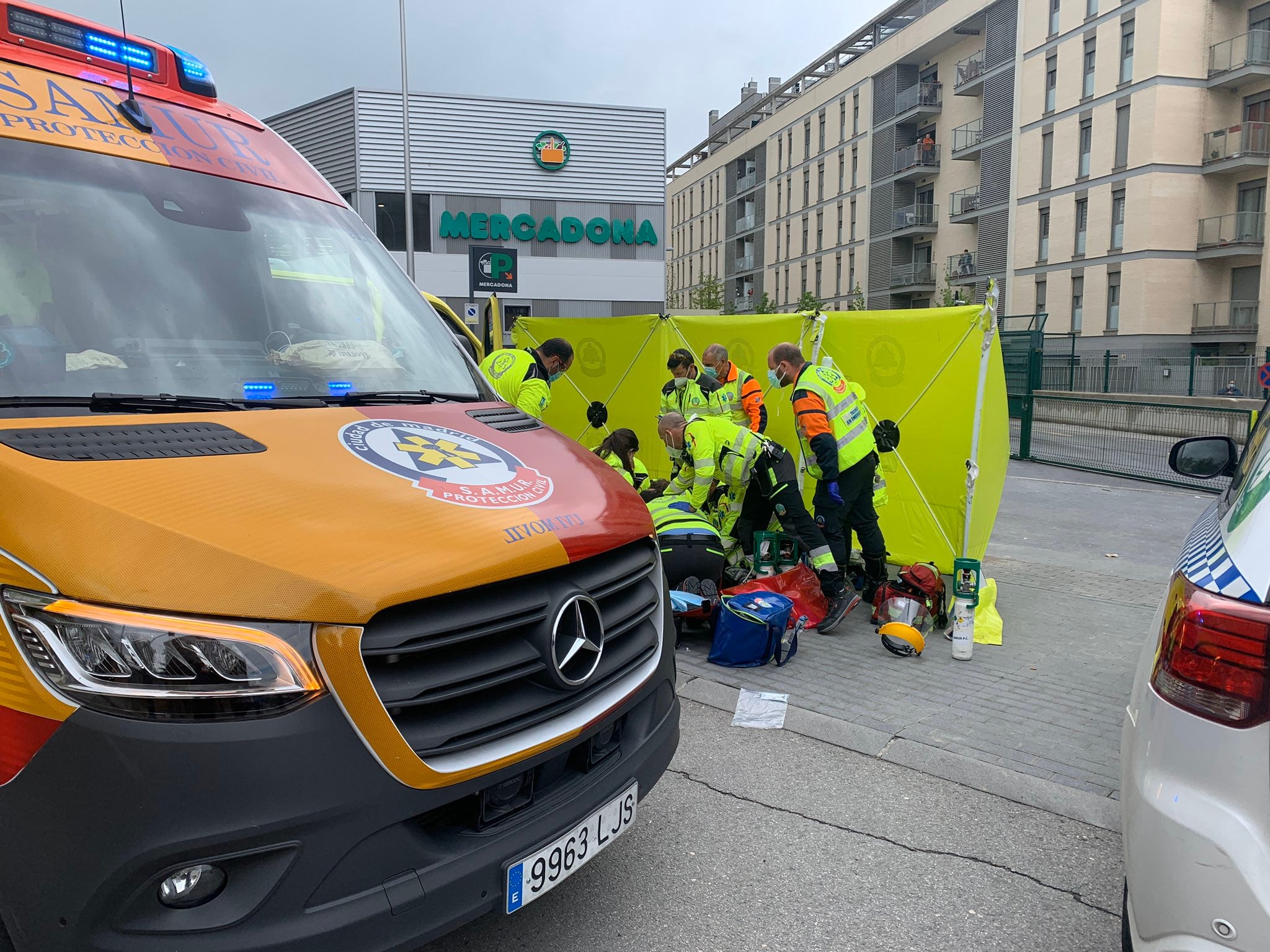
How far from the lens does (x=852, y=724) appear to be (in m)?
4.48

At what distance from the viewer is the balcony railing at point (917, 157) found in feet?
162

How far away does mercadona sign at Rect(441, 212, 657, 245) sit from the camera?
33781 mm

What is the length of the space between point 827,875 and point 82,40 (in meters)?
3.81

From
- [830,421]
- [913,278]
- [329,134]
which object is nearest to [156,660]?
[830,421]

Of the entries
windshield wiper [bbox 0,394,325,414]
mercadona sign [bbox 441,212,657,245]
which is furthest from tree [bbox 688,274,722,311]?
windshield wiper [bbox 0,394,325,414]

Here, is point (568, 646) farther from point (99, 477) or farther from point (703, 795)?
point (703, 795)

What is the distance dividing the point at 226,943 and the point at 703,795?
229 centimetres

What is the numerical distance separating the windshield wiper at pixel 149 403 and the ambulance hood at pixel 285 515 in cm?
8

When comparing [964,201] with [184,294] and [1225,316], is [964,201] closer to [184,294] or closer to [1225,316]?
[1225,316]

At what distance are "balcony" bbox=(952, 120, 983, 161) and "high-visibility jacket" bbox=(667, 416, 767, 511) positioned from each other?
4431 centimetres

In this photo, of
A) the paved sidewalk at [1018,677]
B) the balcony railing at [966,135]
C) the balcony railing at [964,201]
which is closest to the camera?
the paved sidewalk at [1018,677]

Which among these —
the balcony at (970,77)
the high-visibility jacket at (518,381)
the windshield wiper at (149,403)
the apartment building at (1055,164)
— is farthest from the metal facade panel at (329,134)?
the windshield wiper at (149,403)

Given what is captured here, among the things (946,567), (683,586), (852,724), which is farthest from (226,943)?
(946,567)

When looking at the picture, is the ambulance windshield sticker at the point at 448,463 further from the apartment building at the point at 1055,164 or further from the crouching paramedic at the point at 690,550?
the apartment building at the point at 1055,164
